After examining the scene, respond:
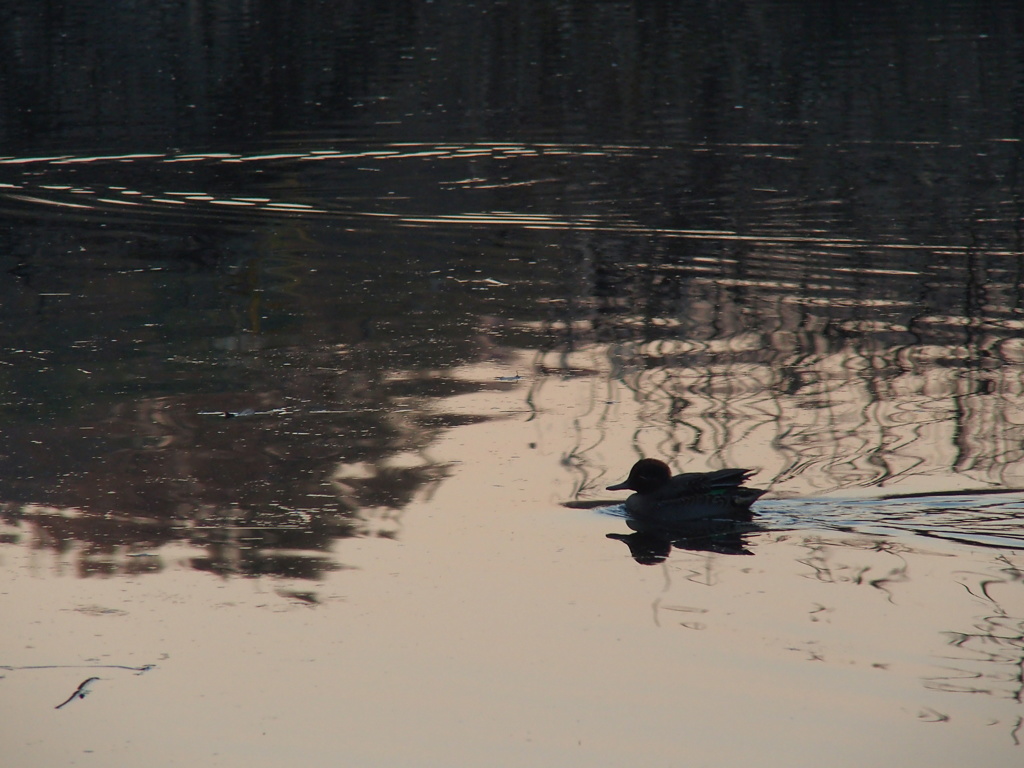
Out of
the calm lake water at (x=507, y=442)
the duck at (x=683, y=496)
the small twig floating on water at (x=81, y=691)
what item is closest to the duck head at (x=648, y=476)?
the duck at (x=683, y=496)

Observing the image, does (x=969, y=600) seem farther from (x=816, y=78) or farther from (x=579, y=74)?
(x=579, y=74)

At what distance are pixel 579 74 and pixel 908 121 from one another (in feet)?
21.5

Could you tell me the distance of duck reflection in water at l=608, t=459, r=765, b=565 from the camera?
6.20m

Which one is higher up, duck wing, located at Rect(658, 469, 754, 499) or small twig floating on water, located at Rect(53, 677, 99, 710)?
duck wing, located at Rect(658, 469, 754, 499)

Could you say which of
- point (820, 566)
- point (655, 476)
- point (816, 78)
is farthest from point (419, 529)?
point (816, 78)

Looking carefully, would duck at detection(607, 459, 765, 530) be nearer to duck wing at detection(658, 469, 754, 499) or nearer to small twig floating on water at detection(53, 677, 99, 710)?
duck wing at detection(658, 469, 754, 499)

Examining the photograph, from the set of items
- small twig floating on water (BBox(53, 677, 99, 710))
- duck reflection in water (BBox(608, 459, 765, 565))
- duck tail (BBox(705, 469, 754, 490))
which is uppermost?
duck tail (BBox(705, 469, 754, 490))

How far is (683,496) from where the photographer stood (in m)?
6.40

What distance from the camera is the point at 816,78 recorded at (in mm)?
21109

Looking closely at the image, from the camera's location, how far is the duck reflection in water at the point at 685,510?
20.4 ft

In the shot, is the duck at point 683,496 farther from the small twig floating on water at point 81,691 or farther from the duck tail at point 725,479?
the small twig floating on water at point 81,691

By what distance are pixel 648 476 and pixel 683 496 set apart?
0.66ft

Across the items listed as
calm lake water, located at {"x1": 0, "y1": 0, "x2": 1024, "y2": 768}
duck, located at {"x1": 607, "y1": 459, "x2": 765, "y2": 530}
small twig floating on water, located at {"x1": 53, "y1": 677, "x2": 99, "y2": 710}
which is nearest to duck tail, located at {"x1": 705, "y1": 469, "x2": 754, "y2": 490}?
duck, located at {"x1": 607, "y1": 459, "x2": 765, "y2": 530}

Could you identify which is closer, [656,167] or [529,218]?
[529,218]
